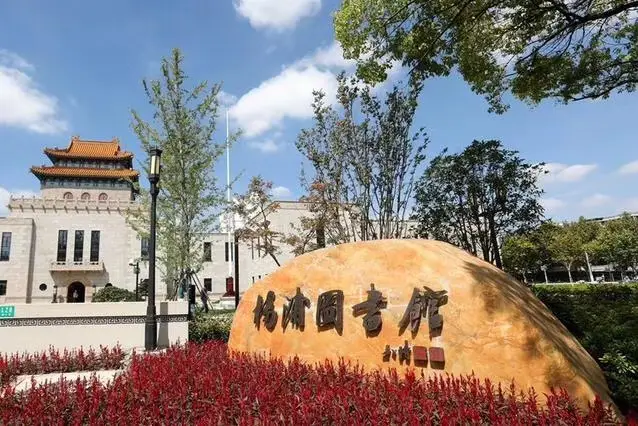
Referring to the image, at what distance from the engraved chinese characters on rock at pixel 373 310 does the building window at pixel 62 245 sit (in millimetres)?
47612

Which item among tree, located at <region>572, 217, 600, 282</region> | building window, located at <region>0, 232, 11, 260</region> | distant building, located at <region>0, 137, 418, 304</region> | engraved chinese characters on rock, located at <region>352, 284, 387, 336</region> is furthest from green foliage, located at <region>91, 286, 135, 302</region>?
tree, located at <region>572, 217, 600, 282</region>

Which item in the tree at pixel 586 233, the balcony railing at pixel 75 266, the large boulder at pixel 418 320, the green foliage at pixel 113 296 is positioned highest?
the tree at pixel 586 233

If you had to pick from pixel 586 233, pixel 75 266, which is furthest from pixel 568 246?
pixel 75 266

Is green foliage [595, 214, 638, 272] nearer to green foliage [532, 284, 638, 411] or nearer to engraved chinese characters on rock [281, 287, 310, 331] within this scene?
green foliage [532, 284, 638, 411]

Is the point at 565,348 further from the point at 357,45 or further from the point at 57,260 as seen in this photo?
the point at 57,260

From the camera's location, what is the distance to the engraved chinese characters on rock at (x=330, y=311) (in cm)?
604

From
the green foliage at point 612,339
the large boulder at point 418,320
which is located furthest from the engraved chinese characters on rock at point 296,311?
the green foliage at point 612,339

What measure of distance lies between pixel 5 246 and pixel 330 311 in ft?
161

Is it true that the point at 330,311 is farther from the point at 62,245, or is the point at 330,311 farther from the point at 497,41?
the point at 62,245

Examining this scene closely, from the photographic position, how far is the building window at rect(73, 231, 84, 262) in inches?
1756

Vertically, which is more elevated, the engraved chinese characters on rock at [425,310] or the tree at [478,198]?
the tree at [478,198]

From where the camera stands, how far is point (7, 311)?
979 centimetres

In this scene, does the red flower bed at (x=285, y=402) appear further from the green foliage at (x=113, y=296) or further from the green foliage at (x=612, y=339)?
the green foliage at (x=113, y=296)

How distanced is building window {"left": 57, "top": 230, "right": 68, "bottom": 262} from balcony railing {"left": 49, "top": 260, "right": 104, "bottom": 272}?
2.36 feet
